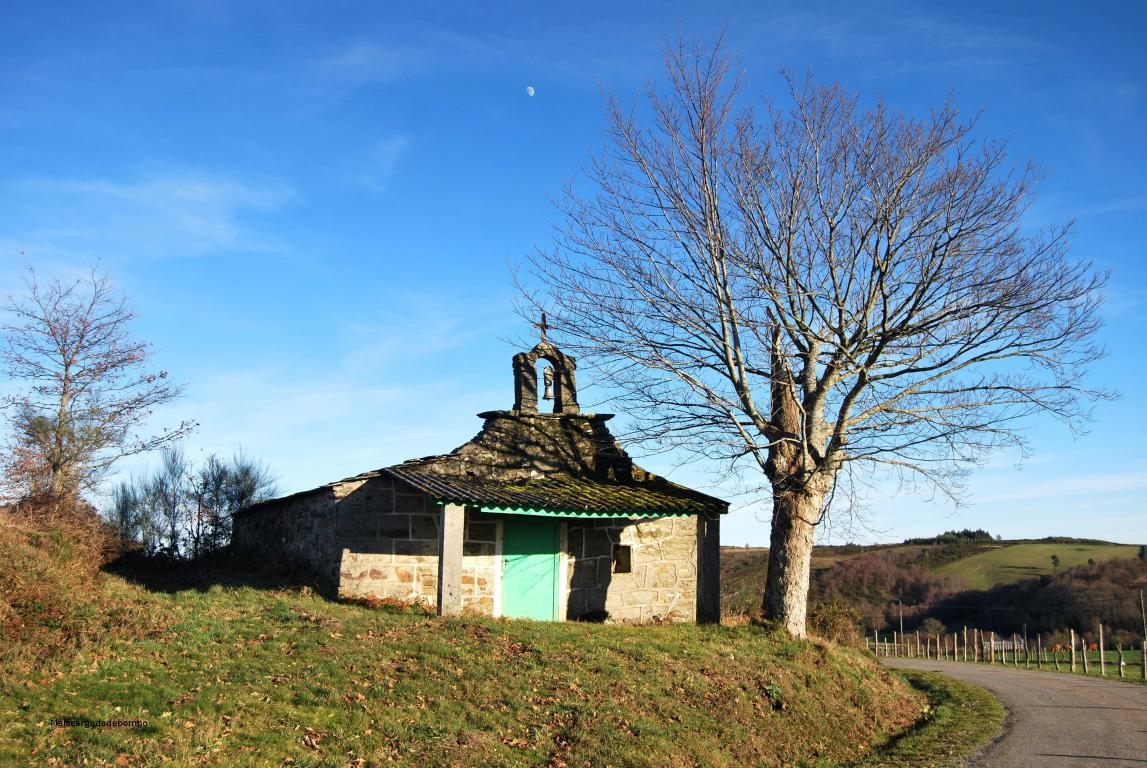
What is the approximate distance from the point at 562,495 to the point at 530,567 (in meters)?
1.67

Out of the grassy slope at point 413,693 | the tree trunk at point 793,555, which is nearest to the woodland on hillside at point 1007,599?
the tree trunk at point 793,555

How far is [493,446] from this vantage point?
58.4 feet

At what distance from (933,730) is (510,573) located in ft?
25.2

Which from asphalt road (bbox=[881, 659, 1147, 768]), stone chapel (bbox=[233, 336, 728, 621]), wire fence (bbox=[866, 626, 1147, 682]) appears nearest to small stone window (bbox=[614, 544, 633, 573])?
stone chapel (bbox=[233, 336, 728, 621])

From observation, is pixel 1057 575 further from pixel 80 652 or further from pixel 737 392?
pixel 80 652

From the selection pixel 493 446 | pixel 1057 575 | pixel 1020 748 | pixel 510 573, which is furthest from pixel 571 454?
pixel 1057 575

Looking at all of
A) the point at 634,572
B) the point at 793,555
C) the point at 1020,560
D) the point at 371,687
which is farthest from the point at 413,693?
the point at 1020,560

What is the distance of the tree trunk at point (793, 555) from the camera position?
1575 cm

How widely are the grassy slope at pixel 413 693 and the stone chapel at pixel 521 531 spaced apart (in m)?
1.54

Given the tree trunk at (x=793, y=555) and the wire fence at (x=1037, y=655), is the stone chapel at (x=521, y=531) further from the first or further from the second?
the wire fence at (x=1037, y=655)

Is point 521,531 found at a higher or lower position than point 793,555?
higher

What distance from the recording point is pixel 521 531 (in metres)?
16.7

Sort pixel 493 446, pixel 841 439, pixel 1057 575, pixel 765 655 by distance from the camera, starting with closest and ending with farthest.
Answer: pixel 765 655 < pixel 841 439 < pixel 493 446 < pixel 1057 575

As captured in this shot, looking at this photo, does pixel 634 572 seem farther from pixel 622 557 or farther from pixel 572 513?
pixel 572 513
